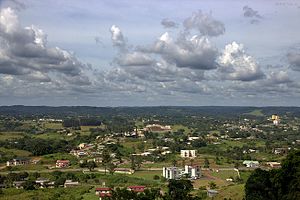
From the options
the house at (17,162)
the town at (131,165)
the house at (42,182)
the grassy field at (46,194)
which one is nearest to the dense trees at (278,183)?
the town at (131,165)

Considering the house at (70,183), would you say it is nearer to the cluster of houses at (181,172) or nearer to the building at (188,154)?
the cluster of houses at (181,172)

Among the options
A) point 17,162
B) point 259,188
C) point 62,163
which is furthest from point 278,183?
point 17,162

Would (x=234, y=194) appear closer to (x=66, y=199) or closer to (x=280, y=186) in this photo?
(x=280, y=186)

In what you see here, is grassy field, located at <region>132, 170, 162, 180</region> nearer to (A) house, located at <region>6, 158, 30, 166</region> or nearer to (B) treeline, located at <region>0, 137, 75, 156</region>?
(A) house, located at <region>6, 158, 30, 166</region>

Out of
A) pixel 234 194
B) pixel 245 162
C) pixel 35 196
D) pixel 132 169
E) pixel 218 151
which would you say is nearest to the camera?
pixel 234 194

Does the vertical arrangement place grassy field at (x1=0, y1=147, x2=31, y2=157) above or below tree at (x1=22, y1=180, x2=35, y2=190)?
above

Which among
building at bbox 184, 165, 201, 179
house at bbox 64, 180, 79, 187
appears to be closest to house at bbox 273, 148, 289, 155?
building at bbox 184, 165, 201, 179

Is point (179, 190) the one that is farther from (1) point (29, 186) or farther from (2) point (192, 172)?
(2) point (192, 172)

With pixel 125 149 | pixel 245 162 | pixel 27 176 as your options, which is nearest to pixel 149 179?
pixel 27 176
